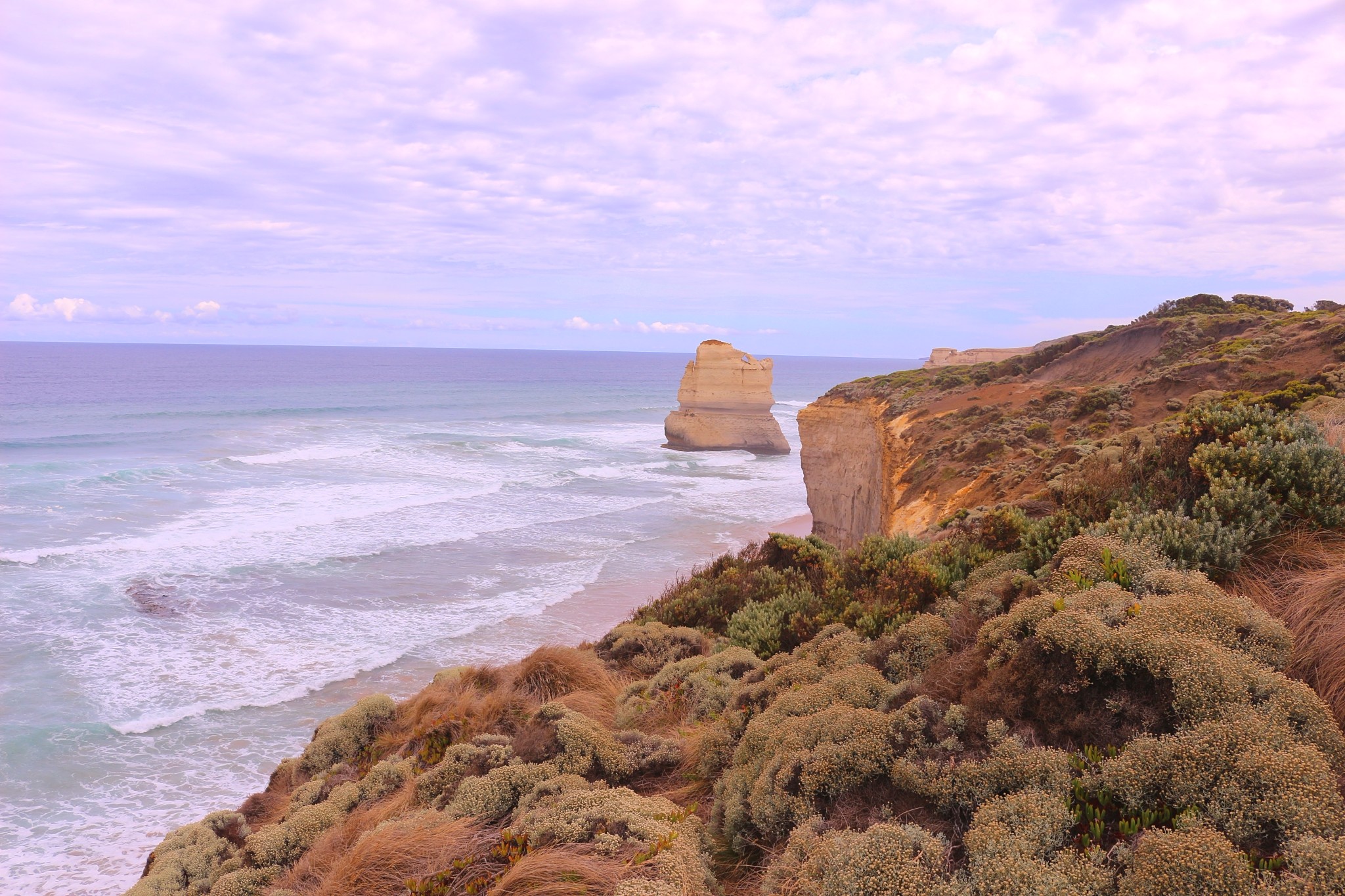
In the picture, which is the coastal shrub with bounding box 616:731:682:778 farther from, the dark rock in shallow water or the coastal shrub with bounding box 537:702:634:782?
the dark rock in shallow water

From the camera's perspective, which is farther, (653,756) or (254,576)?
(254,576)

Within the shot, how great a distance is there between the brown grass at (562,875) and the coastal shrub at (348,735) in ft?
16.1

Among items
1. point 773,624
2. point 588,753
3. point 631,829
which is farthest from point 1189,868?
point 773,624

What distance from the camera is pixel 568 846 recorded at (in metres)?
4.44

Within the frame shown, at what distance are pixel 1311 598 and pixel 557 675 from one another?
681 cm

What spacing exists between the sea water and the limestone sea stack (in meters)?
2.38

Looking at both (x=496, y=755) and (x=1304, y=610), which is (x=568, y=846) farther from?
(x=1304, y=610)

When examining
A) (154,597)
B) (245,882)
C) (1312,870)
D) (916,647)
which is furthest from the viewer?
(154,597)

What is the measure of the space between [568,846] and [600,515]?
27.8 metres

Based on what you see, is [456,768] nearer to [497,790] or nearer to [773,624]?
[497,790]

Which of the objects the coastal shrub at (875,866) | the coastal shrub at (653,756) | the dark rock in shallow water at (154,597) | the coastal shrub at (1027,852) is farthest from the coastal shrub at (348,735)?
the dark rock in shallow water at (154,597)

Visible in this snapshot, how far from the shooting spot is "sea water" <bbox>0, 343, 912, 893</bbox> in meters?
12.4

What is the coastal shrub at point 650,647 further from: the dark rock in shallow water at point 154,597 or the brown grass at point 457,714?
the dark rock in shallow water at point 154,597

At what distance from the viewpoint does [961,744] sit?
13.7 ft
